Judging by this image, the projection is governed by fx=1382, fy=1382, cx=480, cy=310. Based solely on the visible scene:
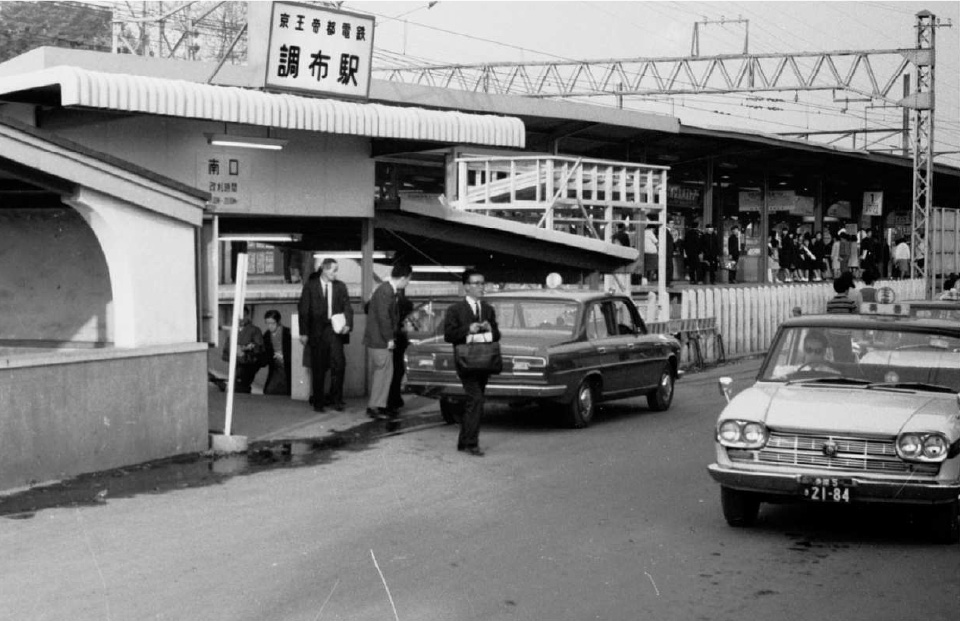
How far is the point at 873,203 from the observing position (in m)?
54.3

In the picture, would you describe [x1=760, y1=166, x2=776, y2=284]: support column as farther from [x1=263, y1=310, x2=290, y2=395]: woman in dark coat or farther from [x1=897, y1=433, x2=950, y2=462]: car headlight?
[x1=897, y1=433, x2=950, y2=462]: car headlight

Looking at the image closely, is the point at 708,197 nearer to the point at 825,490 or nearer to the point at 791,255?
the point at 791,255

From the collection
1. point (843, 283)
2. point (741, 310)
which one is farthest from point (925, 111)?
point (843, 283)

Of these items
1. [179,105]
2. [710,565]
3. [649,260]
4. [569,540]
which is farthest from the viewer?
[649,260]

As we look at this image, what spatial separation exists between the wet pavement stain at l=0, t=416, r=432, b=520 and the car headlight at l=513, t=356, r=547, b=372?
155 cm

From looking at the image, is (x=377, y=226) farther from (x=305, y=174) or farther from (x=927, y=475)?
(x=927, y=475)

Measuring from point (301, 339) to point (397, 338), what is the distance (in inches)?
48.3

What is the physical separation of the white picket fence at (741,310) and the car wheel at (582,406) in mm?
9018

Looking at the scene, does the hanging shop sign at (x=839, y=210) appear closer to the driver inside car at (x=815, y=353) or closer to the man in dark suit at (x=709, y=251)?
the man in dark suit at (x=709, y=251)

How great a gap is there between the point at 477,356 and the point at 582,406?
2817mm

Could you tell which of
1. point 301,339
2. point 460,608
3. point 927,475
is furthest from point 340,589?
point 301,339

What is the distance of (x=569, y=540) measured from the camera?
9.39 metres

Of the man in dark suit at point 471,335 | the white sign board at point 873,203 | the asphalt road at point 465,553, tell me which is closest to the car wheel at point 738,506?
the asphalt road at point 465,553

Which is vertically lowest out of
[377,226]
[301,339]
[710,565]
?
[710,565]
